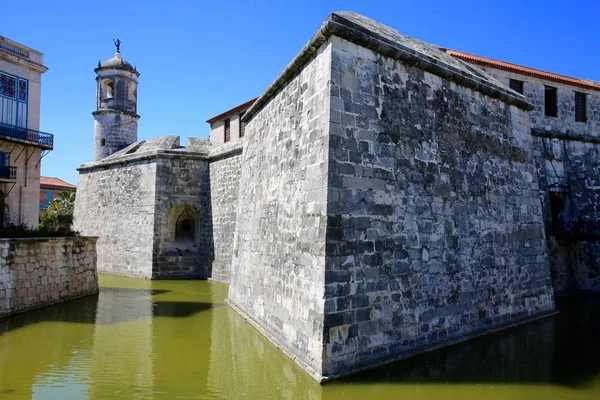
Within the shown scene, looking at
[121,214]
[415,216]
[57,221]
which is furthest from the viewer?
[57,221]

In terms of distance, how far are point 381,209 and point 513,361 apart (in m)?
2.96

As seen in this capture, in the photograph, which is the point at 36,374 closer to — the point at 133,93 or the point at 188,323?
the point at 188,323

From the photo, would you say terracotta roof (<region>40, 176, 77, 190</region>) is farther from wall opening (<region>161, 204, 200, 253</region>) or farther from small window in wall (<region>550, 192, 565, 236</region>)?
small window in wall (<region>550, 192, 565, 236</region>)

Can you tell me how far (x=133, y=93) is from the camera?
21.2 metres

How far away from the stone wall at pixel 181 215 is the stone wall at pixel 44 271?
4114mm

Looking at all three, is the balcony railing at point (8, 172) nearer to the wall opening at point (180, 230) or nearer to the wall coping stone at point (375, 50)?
the wall opening at point (180, 230)

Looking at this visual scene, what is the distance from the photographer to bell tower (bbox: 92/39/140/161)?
20531 millimetres

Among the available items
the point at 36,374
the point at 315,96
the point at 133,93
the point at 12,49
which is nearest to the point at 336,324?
the point at 315,96

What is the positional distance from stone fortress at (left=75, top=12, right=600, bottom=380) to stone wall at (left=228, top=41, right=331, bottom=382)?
37 mm

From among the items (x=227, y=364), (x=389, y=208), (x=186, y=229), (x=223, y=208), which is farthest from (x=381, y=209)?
(x=186, y=229)

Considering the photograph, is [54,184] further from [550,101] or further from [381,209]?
[381,209]

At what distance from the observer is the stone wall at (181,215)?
54.6 ft

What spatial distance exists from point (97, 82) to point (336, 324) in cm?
1922

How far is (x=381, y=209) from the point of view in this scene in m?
6.76
